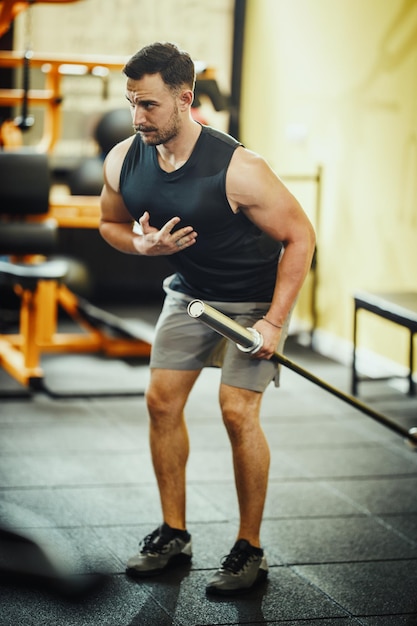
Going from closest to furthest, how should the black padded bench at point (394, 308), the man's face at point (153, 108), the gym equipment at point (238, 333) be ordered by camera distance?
the gym equipment at point (238, 333) < the man's face at point (153, 108) < the black padded bench at point (394, 308)

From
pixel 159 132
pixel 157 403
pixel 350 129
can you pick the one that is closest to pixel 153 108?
pixel 159 132

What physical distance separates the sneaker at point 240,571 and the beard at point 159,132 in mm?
1073

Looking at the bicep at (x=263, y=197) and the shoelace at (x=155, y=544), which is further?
the shoelace at (x=155, y=544)

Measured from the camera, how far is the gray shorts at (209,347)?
99.0 inches

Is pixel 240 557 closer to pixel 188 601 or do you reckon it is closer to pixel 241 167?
pixel 188 601

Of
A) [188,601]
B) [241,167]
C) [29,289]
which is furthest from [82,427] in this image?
[241,167]

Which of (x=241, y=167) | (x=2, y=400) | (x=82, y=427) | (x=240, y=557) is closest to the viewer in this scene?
(x=241, y=167)

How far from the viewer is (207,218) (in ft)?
7.95

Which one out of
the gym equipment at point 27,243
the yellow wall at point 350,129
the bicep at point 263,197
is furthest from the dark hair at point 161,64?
the yellow wall at point 350,129

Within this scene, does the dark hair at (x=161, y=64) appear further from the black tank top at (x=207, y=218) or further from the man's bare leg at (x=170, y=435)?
the man's bare leg at (x=170, y=435)

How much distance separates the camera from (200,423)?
13.7ft

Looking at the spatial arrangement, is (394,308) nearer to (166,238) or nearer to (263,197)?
(263,197)

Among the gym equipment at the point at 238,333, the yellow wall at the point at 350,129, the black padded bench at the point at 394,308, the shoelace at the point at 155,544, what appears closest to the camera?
the gym equipment at the point at 238,333

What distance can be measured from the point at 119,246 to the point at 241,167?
0.45 meters
